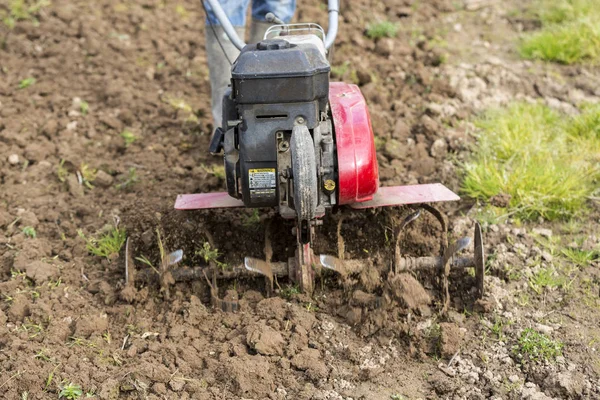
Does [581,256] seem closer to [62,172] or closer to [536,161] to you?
[536,161]

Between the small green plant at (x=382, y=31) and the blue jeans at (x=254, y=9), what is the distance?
5.63ft

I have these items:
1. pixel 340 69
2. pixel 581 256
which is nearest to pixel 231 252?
pixel 581 256

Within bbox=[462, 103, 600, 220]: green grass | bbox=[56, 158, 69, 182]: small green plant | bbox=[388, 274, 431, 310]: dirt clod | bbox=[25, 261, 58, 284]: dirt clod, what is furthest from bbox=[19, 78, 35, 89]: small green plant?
bbox=[388, 274, 431, 310]: dirt clod

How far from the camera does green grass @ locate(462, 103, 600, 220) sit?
4.35 metres

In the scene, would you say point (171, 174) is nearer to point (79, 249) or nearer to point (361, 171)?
point (79, 249)

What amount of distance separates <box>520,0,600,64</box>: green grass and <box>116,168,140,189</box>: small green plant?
10.8 ft

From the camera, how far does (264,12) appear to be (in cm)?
457

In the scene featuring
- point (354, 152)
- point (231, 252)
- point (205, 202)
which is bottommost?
point (231, 252)

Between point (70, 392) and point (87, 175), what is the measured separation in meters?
1.99

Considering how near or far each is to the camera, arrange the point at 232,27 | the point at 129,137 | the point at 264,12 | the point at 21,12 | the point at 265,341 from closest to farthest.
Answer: the point at 265,341 → the point at 232,27 → the point at 264,12 → the point at 129,137 → the point at 21,12

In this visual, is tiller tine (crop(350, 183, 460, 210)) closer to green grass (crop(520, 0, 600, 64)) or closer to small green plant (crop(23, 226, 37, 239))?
small green plant (crop(23, 226, 37, 239))

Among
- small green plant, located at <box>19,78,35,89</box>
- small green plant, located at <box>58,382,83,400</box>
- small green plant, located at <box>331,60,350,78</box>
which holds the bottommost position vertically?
small green plant, located at <box>58,382,83,400</box>

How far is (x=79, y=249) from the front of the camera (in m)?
4.07

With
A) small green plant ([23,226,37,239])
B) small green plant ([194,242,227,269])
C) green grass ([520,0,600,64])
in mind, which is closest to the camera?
small green plant ([194,242,227,269])
